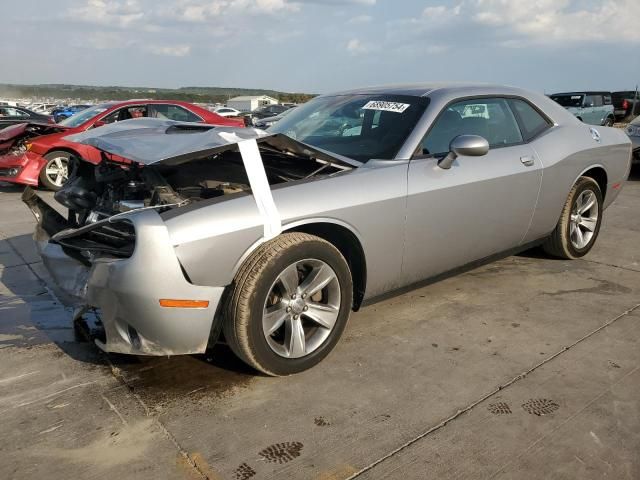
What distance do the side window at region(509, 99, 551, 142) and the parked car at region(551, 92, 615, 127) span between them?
670 inches

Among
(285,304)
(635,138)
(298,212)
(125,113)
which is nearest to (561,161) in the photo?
(298,212)

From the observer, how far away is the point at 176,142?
9.78ft

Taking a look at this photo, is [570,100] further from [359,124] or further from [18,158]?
[359,124]

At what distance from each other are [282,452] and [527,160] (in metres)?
2.75

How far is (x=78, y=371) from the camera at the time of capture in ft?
9.73

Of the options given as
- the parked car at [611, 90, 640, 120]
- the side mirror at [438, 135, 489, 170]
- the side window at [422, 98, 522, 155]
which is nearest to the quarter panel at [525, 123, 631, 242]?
the side window at [422, 98, 522, 155]

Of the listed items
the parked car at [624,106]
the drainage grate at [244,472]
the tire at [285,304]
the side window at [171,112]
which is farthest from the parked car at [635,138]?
the parked car at [624,106]

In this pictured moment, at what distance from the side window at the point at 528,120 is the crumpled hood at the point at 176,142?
164cm

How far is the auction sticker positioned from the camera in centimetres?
362

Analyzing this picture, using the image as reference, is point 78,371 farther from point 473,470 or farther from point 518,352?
point 518,352

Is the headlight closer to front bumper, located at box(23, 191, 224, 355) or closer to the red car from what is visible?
the red car

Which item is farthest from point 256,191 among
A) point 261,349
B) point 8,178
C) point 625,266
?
point 8,178

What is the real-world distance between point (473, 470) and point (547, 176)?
8.54 feet

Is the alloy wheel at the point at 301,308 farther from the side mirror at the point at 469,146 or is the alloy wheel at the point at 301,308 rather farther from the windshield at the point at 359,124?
the side mirror at the point at 469,146
